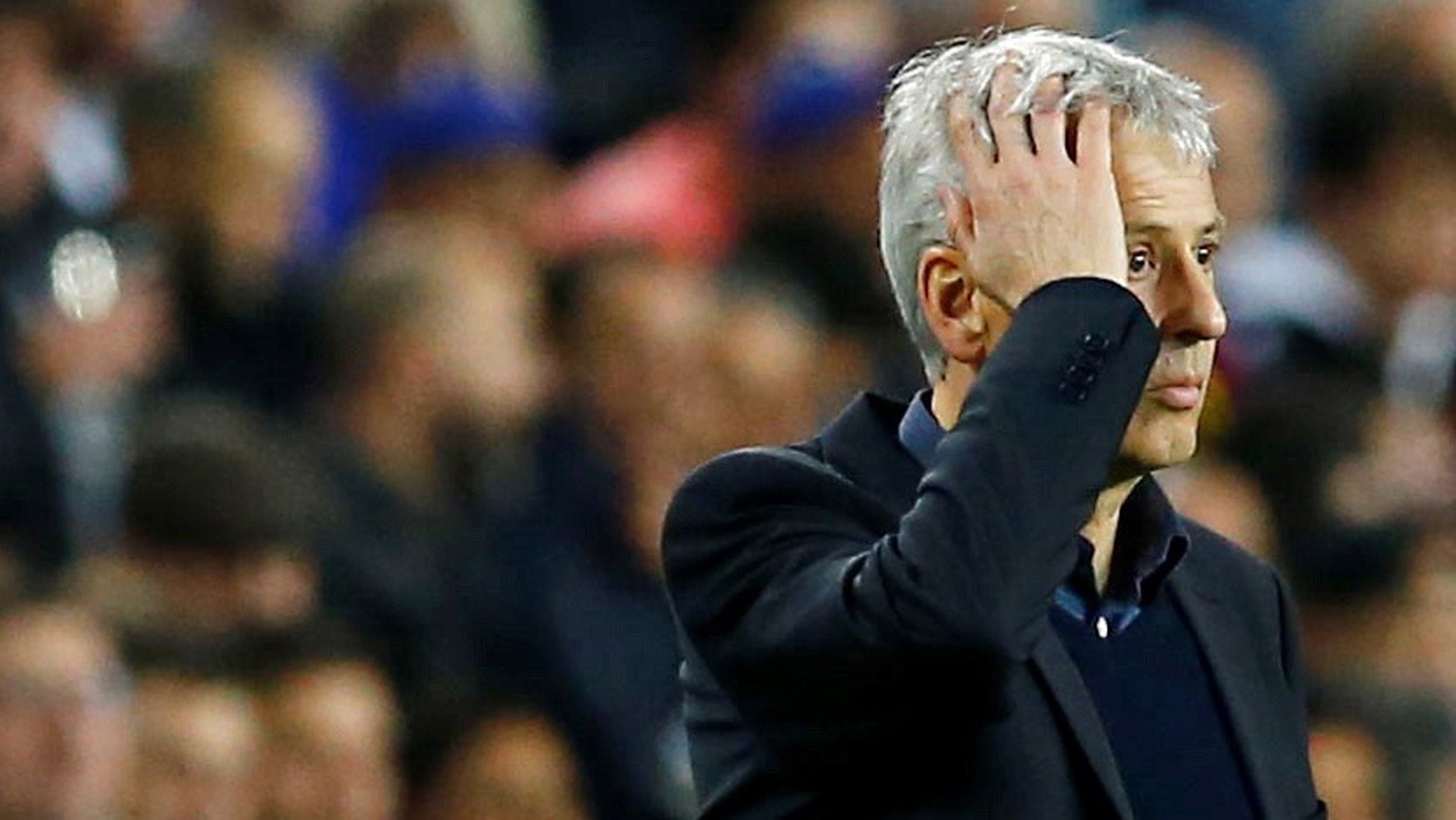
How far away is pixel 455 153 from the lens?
6598 millimetres

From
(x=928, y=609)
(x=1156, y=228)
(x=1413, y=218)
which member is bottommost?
(x=1413, y=218)

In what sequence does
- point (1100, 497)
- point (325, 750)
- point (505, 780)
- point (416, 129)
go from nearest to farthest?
point (1100, 497)
point (325, 750)
point (505, 780)
point (416, 129)

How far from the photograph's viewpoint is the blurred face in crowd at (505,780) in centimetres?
544

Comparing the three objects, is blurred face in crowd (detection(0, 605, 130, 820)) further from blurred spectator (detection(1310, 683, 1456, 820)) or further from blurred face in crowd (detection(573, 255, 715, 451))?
blurred spectator (detection(1310, 683, 1456, 820))

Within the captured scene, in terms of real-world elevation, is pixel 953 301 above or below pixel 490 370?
above

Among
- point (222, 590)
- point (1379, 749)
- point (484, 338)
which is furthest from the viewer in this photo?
point (484, 338)

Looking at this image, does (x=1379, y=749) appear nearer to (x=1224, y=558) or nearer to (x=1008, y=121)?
(x=1224, y=558)

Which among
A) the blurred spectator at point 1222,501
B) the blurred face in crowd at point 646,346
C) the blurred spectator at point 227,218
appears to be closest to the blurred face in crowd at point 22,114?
the blurred spectator at point 227,218

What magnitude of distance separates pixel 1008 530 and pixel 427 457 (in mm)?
3311

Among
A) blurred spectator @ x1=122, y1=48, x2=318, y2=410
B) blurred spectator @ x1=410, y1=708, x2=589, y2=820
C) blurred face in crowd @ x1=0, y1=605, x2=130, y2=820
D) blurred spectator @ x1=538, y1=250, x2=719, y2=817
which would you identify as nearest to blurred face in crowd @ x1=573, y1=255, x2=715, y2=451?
blurred spectator @ x1=538, y1=250, x2=719, y2=817

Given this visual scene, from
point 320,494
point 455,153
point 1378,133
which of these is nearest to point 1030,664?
point 320,494

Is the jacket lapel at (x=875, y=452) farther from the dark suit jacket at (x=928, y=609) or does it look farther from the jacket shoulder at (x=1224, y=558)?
the jacket shoulder at (x=1224, y=558)

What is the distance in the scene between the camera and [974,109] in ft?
9.59

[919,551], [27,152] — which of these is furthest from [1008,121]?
[27,152]
